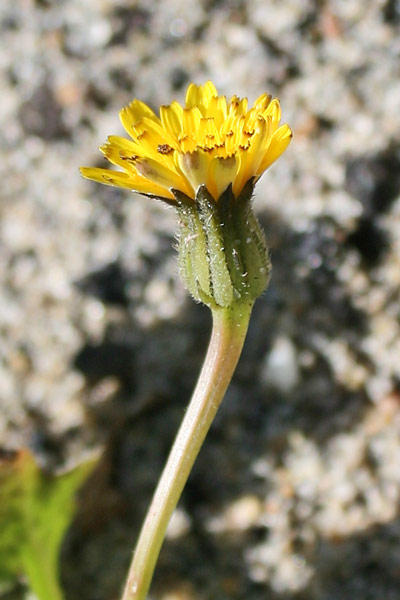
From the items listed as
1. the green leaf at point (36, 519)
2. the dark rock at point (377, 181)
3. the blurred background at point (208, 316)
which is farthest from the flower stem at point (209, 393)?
the dark rock at point (377, 181)

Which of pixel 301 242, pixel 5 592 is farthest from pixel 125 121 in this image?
pixel 5 592

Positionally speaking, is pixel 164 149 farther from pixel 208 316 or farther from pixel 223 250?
pixel 208 316

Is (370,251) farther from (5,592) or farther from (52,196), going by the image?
(5,592)

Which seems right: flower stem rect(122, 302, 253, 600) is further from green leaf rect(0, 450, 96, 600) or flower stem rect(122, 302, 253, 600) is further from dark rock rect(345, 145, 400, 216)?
dark rock rect(345, 145, 400, 216)

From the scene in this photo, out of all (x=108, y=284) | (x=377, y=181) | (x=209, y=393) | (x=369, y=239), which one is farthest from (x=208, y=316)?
(x=209, y=393)

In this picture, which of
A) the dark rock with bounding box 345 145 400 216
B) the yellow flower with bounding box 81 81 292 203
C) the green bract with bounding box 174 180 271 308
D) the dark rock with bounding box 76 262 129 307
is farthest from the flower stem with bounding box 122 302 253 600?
the dark rock with bounding box 345 145 400 216

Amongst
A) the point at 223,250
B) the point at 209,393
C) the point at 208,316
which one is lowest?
the point at 209,393
